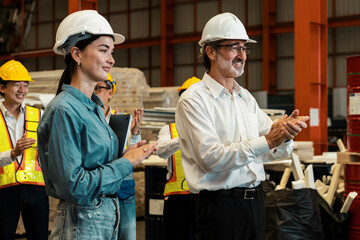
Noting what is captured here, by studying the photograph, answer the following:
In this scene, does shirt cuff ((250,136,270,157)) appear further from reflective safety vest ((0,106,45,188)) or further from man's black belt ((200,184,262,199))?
reflective safety vest ((0,106,45,188))

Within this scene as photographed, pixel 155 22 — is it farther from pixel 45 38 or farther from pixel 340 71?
pixel 340 71

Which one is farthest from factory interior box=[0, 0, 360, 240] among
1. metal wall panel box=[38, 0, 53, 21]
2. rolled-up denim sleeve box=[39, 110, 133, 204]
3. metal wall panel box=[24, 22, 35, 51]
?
metal wall panel box=[24, 22, 35, 51]

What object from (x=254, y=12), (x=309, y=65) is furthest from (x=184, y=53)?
(x=309, y=65)

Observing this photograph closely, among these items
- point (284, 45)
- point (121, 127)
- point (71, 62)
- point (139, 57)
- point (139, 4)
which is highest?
point (139, 4)

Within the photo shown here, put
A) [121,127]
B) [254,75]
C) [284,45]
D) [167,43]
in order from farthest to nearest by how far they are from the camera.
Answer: [167,43] → [254,75] → [284,45] → [121,127]

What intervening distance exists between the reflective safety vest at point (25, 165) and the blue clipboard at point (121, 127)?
6.50 feet

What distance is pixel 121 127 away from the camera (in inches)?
96.6

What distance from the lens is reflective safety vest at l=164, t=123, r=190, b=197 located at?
4.37m

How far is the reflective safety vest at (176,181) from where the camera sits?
14.3ft

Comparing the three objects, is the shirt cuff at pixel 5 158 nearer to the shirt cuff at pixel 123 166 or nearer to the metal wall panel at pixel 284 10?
the shirt cuff at pixel 123 166

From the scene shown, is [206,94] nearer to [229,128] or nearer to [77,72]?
[229,128]

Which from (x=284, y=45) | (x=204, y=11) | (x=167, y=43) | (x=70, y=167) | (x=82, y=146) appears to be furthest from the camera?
(x=167, y=43)

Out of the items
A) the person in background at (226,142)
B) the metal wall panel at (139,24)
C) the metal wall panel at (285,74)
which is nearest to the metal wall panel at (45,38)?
the metal wall panel at (139,24)

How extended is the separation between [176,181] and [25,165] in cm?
130
